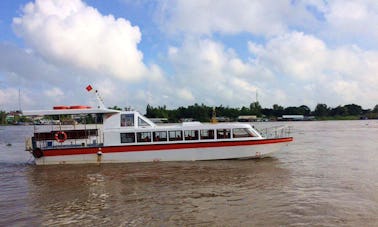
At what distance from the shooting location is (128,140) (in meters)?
22.4

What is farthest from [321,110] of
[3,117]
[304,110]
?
[3,117]

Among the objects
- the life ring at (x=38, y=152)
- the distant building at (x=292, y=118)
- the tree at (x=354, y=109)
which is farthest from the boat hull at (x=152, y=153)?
the tree at (x=354, y=109)

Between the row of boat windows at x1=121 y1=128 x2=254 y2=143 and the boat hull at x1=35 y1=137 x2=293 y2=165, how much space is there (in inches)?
16.1

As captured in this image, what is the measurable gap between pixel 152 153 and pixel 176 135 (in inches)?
73.8

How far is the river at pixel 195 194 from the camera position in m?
11.2

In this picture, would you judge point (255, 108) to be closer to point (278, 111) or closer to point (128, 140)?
point (278, 111)

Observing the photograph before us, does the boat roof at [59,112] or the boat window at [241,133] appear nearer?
the boat roof at [59,112]

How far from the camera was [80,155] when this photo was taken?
72.9 feet

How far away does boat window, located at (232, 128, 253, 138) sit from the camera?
73.7 feet

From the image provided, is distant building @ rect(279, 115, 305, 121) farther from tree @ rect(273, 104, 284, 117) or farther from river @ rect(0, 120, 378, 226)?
river @ rect(0, 120, 378, 226)

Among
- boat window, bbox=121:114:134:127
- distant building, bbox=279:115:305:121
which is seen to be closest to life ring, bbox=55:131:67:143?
boat window, bbox=121:114:134:127

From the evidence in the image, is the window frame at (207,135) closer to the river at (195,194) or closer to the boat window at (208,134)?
the boat window at (208,134)

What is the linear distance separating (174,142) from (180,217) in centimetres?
1099

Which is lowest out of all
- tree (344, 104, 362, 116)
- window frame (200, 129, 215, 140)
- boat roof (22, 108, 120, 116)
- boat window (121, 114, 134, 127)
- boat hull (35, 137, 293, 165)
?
boat hull (35, 137, 293, 165)
